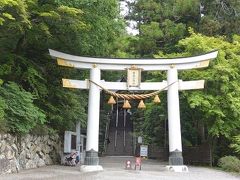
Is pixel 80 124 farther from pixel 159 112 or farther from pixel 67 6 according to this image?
pixel 67 6

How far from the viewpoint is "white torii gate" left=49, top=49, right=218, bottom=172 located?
19.0 m

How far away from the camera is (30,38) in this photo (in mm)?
19188

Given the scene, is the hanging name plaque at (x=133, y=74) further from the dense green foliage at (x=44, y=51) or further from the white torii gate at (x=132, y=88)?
the dense green foliage at (x=44, y=51)

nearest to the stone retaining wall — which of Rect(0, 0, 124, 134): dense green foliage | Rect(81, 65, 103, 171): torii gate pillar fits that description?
Rect(0, 0, 124, 134): dense green foliage

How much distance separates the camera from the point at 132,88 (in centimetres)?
2005

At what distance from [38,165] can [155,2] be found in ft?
60.9

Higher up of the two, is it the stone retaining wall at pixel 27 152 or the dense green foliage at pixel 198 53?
the dense green foliage at pixel 198 53

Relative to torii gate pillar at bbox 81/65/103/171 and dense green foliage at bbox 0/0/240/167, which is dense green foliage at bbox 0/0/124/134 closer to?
dense green foliage at bbox 0/0/240/167

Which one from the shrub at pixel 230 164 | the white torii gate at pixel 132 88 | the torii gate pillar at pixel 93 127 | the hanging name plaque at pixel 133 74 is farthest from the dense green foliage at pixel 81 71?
the hanging name plaque at pixel 133 74

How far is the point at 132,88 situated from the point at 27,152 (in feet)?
18.9

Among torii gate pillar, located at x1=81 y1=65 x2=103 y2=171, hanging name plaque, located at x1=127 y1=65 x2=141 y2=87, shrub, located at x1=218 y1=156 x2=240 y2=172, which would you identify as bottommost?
shrub, located at x1=218 y1=156 x2=240 y2=172

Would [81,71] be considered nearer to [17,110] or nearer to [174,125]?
[174,125]

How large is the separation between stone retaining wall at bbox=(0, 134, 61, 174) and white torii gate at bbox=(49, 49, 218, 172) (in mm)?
2506

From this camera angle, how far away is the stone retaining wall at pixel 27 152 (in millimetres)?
15898
